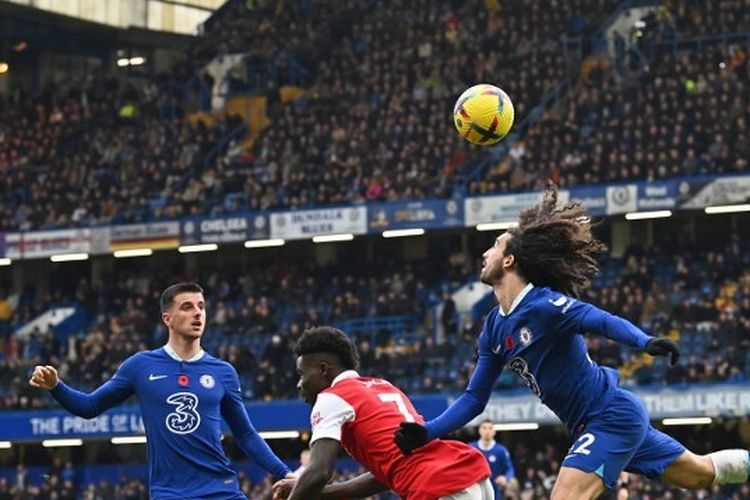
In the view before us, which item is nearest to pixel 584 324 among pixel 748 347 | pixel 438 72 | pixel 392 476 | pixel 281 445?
pixel 392 476

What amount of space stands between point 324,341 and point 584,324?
1606 mm

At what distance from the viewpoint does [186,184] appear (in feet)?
143

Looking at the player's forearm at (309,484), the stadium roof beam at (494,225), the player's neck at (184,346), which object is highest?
the stadium roof beam at (494,225)

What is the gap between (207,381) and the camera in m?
11.9

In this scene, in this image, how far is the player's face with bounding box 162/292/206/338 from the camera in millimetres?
11914

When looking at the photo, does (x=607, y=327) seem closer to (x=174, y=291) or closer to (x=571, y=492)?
(x=571, y=492)

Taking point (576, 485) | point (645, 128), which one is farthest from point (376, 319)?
point (576, 485)

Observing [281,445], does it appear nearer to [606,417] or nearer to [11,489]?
[11,489]

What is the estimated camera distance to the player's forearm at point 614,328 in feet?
31.0

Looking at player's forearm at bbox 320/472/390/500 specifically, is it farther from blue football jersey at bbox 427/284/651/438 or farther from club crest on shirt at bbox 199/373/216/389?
club crest on shirt at bbox 199/373/216/389

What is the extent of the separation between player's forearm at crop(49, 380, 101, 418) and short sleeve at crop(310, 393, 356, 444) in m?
2.94

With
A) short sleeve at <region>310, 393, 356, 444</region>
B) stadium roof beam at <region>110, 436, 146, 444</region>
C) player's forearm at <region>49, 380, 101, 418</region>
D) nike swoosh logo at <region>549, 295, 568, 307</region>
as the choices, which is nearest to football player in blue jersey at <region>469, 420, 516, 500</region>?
player's forearm at <region>49, 380, 101, 418</region>

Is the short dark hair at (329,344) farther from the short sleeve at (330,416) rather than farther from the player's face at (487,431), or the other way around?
the player's face at (487,431)

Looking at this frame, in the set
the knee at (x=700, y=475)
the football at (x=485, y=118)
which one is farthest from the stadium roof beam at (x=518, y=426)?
the knee at (x=700, y=475)
